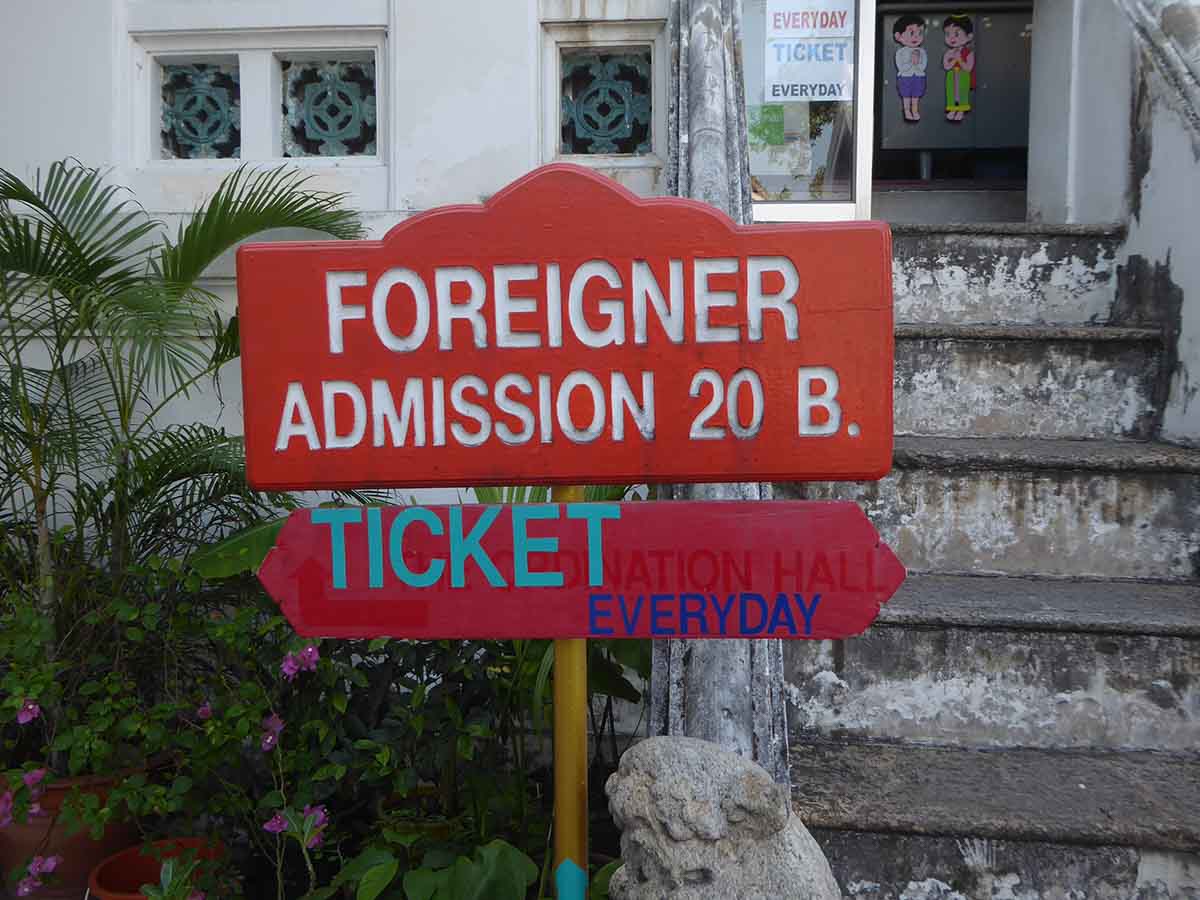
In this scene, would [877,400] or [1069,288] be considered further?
[1069,288]

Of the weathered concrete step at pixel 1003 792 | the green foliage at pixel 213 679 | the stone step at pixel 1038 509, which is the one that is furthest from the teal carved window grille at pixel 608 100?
the weathered concrete step at pixel 1003 792

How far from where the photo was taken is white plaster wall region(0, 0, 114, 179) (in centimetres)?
251

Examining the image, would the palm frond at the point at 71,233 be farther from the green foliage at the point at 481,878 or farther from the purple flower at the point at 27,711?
the green foliage at the point at 481,878

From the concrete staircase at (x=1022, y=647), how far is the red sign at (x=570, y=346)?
73cm

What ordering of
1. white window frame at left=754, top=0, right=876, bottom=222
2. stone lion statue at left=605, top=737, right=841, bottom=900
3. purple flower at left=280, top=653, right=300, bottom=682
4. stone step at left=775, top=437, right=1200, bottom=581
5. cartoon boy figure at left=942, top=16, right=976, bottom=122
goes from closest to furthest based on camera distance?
stone lion statue at left=605, top=737, right=841, bottom=900 < purple flower at left=280, top=653, right=300, bottom=682 < stone step at left=775, top=437, right=1200, bottom=581 < white window frame at left=754, top=0, right=876, bottom=222 < cartoon boy figure at left=942, top=16, right=976, bottom=122

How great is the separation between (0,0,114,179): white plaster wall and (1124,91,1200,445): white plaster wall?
2794 mm

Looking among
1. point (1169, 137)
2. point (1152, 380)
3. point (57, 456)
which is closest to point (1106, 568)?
point (1152, 380)

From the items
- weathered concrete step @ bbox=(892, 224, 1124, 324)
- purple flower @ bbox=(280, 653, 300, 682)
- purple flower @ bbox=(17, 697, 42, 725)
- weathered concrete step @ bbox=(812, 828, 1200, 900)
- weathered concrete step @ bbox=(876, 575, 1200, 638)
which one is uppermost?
weathered concrete step @ bbox=(892, 224, 1124, 324)

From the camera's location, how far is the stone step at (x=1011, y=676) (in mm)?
1684

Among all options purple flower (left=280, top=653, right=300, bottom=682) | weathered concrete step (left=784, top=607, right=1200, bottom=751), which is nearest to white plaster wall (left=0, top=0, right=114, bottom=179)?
purple flower (left=280, top=653, right=300, bottom=682)

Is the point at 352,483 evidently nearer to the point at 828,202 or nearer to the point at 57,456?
the point at 57,456

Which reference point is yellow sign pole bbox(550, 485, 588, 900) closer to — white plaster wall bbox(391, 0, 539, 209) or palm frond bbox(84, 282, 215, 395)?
palm frond bbox(84, 282, 215, 395)

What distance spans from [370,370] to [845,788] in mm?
1051

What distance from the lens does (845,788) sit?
153 cm
